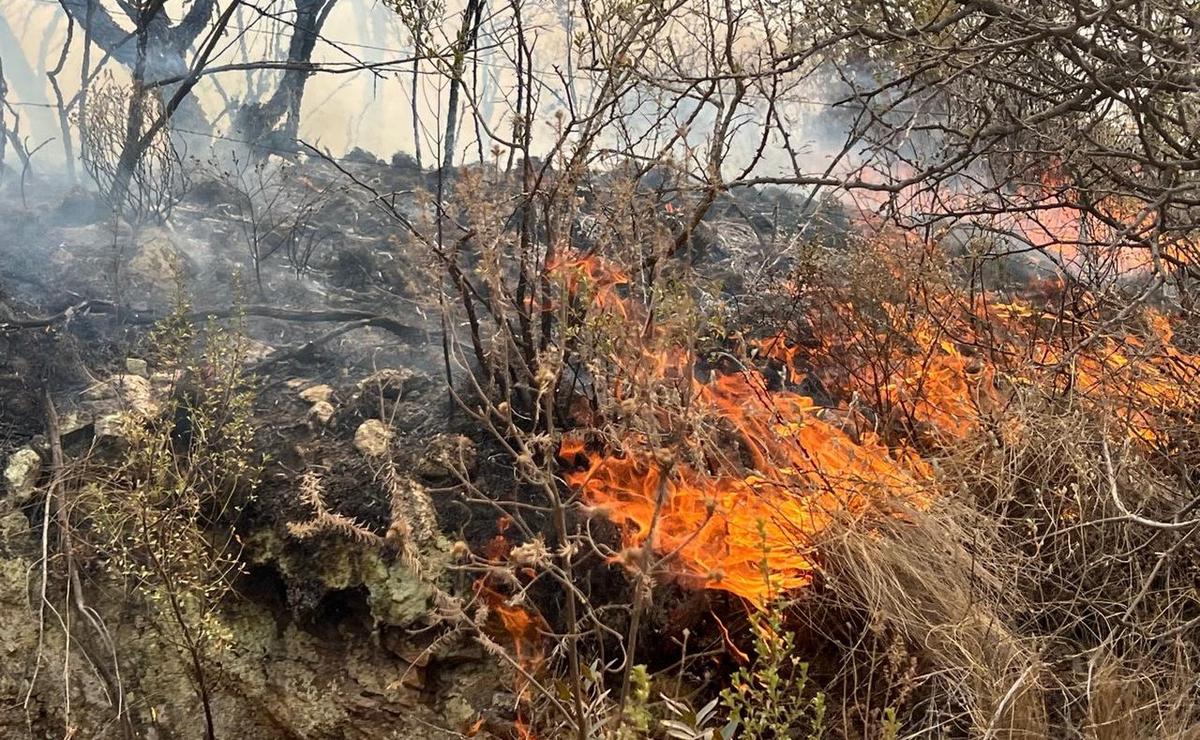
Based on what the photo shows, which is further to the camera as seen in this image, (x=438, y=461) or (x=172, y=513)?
(x=438, y=461)

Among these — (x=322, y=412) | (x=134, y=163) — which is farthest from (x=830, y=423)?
(x=134, y=163)

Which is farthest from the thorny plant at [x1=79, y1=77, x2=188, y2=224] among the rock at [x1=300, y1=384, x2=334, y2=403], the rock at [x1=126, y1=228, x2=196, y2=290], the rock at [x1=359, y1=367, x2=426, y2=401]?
the rock at [x1=359, y1=367, x2=426, y2=401]

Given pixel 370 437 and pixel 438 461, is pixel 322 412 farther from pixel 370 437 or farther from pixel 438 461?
pixel 438 461

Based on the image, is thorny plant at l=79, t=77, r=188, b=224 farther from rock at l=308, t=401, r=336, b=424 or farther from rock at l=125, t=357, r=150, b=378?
rock at l=308, t=401, r=336, b=424

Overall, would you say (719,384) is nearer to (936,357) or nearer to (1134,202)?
(936,357)

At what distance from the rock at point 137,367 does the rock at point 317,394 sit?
57cm

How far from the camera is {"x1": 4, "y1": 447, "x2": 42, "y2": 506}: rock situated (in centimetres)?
244

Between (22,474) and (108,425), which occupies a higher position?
(108,425)

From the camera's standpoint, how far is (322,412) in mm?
2971

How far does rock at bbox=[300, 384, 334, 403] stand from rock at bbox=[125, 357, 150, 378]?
1.87 ft

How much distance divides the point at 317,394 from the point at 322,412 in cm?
16

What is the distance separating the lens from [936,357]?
3.30 meters

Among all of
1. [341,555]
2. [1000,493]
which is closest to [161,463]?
[341,555]

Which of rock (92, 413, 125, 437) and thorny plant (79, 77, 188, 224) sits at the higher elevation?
thorny plant (79, 77, 188, 224)
